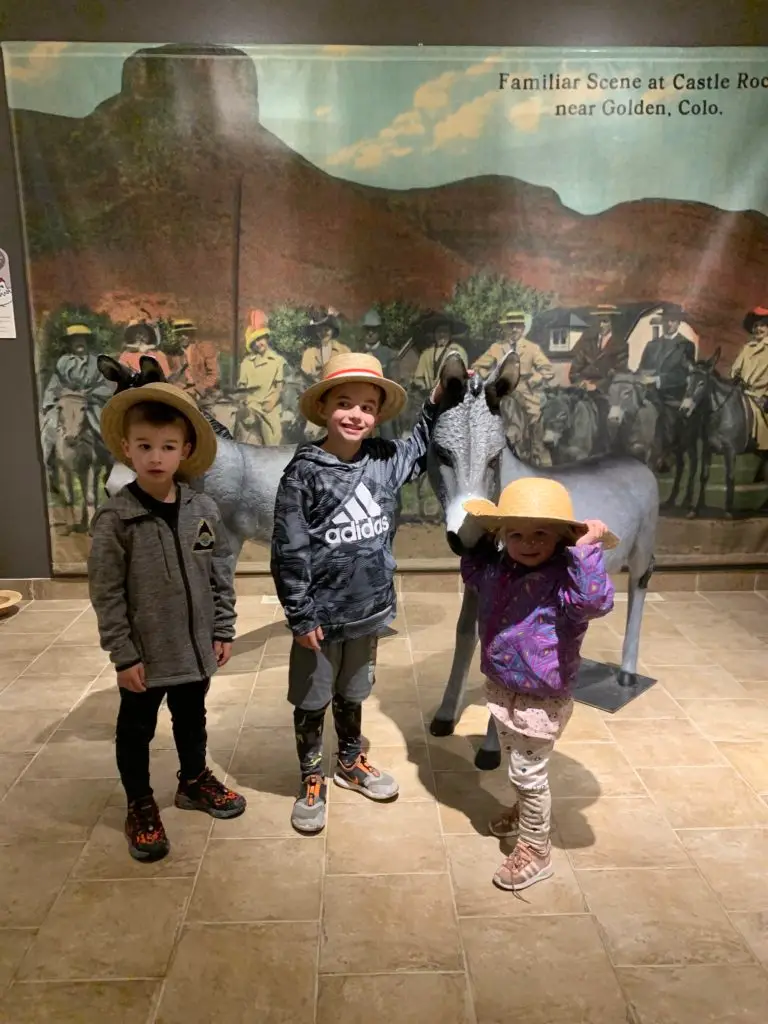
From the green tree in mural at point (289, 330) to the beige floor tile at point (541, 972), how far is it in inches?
131

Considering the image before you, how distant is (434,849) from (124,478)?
87.6 inches

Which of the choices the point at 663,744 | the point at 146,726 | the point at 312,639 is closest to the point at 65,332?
the point at 146,726

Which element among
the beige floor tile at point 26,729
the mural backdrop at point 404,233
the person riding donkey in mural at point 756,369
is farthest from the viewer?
the person riding donkey in mural at point 756,369

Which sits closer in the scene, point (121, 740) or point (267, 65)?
point (121, 740)

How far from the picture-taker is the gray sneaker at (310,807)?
2.36 m

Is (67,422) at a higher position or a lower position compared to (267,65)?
lower

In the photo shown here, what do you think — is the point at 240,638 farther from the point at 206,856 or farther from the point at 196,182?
the point at 196,182

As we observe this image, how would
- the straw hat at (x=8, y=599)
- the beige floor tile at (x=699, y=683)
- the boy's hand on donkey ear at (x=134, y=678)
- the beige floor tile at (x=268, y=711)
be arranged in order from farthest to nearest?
the straw hat at (x=8, y=599) → the beige floor tile at (x=699, y=683) → the beige floor tile at (x=268, y=711) → the boy's hand on donkey ear at (x=134, y=678)

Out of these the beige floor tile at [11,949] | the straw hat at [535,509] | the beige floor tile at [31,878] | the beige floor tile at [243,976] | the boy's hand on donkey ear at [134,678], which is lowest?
the beige floor tile at [31,878]

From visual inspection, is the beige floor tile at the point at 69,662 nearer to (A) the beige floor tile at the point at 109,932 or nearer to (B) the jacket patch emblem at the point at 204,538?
(A) the beige floor tile at the point at 109,932

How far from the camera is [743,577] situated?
480 cm

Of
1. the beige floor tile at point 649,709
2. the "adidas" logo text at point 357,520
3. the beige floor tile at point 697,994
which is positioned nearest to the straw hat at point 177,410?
the "adidas" logo text at point 357,520

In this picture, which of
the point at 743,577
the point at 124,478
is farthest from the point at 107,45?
the point at 743,577

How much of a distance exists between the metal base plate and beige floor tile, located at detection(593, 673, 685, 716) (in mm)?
25
